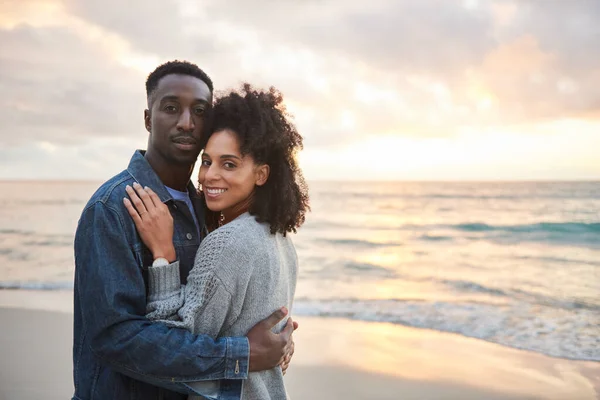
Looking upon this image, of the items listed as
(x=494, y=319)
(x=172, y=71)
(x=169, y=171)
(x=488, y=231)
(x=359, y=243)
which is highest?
(x=172, y=71)

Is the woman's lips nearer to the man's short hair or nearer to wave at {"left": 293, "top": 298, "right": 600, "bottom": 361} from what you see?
the man's short hair

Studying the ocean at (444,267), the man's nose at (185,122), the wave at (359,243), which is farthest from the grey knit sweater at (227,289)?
the wave at (359,243)

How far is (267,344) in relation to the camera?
2312 millimetres

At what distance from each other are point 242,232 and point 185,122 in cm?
63

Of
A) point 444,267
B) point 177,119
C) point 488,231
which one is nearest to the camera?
point 177,119

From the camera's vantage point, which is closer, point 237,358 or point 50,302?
point 237,358

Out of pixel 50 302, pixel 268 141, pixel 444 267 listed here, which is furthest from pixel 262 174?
pixel 444 267

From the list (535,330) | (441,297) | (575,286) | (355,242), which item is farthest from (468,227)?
(535,330)

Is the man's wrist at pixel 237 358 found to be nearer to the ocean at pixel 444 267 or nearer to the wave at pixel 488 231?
the ocean at pixel 444 267

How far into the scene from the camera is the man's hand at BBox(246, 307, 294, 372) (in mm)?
2286

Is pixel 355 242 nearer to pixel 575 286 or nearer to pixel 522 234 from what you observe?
pixel 522 234

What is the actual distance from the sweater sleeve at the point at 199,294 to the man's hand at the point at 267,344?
0.13 meters

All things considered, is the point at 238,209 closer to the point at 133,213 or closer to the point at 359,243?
the point at 133,213

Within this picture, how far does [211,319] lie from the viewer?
2219mm
